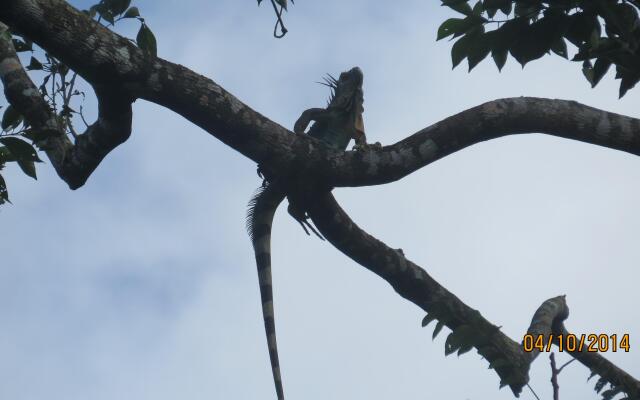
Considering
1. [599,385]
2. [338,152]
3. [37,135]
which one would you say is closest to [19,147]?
[37,135]

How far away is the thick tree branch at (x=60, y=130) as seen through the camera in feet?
14.2

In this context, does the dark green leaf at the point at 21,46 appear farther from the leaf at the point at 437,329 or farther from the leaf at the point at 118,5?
the leaf at the point at 437,329

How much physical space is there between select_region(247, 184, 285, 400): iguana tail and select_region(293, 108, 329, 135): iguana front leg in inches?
24.4

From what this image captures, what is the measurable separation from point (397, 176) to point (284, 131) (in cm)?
73

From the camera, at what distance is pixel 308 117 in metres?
6.75

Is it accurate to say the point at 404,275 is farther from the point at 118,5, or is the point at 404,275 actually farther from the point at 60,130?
the point at 118,5

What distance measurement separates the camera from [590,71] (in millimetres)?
4945

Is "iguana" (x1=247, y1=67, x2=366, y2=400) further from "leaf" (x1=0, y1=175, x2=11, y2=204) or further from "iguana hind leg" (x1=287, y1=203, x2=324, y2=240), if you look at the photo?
"leaf" (x1=0, y1=175, x2=11, y2=204)

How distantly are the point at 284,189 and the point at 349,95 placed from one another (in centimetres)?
324

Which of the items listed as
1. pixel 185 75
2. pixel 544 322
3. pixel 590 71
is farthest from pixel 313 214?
pixel 590 71

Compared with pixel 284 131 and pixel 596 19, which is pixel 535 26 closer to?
pixel 596 19

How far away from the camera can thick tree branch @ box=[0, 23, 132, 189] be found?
4.32 metres

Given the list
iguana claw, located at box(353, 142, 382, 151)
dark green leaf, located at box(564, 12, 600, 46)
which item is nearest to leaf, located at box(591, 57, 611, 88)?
dark green leaf, located at box(564, 12, 600, 46)

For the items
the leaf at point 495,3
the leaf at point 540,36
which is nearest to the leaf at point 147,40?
the leaf at point 495,3
